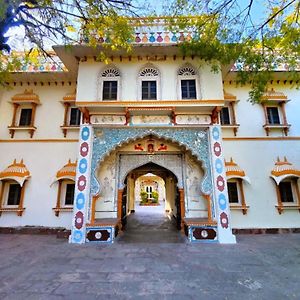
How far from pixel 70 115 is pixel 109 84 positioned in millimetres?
2407

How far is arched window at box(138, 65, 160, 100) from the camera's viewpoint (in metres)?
6.36

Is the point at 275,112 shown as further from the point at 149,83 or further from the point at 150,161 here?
the point at 150,161

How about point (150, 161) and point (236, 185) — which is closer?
point (150, 161)

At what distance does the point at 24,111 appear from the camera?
7.89m

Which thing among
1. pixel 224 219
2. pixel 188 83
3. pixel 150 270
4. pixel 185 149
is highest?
pixel 188 83

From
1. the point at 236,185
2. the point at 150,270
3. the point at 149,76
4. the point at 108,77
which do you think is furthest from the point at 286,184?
the point at 108,77

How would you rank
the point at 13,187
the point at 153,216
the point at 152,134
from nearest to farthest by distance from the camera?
the point at 152,134, the point at 13,187, the point at 153,216

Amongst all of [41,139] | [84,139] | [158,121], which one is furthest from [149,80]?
[41,139]

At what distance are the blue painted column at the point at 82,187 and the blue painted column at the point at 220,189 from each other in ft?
12.8

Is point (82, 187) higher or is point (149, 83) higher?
point (149, 83)

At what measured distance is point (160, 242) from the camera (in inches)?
229

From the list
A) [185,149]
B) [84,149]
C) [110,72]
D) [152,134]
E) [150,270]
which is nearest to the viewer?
[150,270]

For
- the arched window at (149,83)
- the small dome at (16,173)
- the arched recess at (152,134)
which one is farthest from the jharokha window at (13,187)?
the arched window at (149,83)

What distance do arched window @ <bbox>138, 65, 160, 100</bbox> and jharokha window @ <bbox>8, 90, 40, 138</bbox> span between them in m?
4.42
